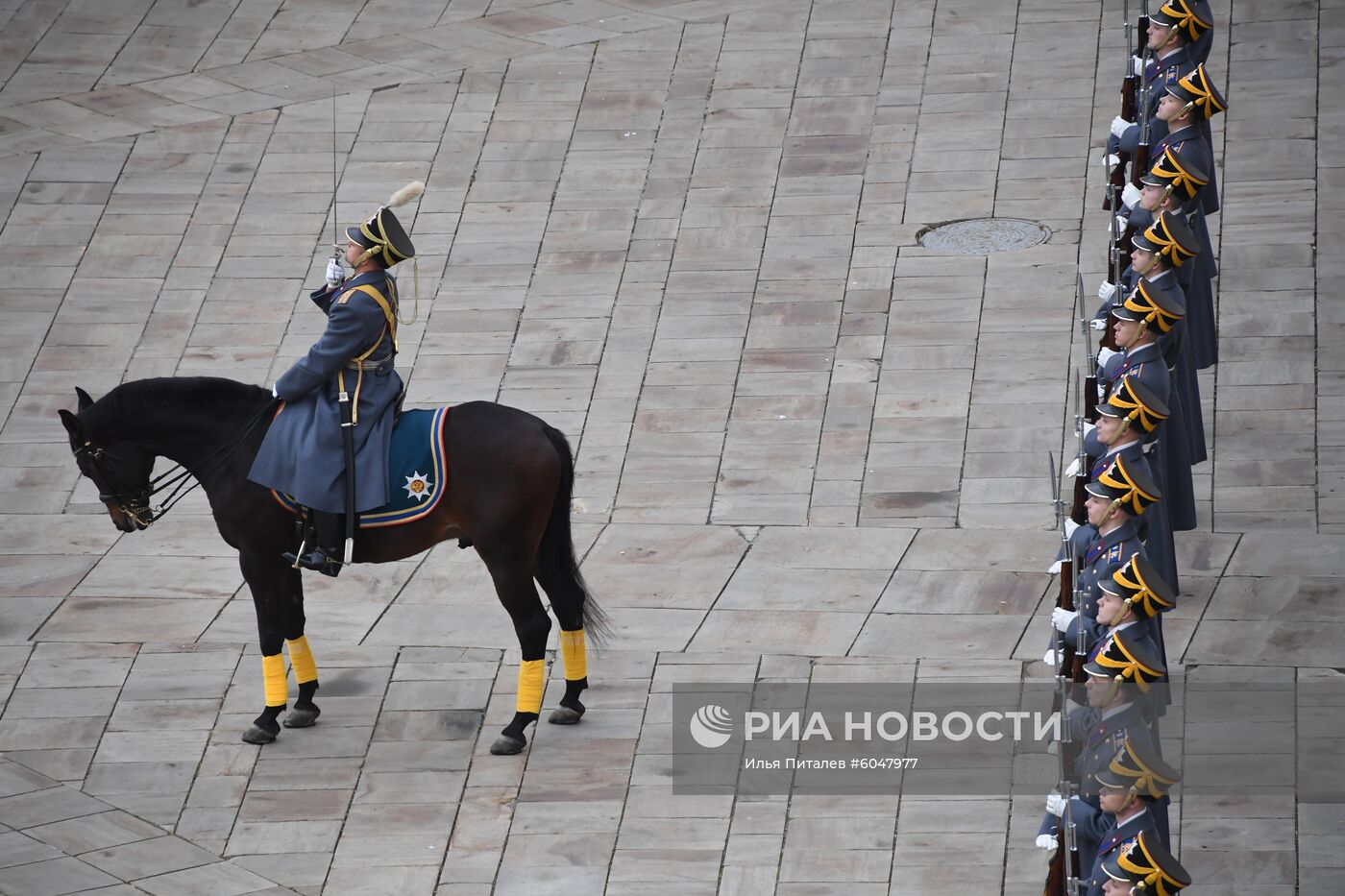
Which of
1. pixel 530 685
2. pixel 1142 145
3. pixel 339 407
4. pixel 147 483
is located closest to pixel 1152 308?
pixel 1142 145

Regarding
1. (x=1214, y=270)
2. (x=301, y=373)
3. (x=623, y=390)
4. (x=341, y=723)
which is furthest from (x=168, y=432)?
(x=1214, y=270)

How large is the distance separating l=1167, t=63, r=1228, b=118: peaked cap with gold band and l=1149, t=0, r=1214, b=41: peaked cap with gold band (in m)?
0.64

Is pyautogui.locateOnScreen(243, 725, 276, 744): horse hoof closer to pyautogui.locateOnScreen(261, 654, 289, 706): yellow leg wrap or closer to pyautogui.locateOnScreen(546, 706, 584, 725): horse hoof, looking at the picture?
pyautogui.locateOnScreen(261, 654, 289, 706): yellow leg wrap

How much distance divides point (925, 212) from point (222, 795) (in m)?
8.24

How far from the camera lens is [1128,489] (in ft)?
31.8

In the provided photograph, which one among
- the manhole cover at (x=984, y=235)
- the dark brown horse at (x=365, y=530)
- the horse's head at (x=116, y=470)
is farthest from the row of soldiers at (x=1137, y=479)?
the horse's head at (x=116, y=470)

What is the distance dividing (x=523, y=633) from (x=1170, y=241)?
4.37 meters

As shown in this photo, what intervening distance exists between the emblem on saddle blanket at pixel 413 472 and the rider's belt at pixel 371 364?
33 centimetres

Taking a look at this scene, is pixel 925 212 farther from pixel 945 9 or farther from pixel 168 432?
pixel 168 432

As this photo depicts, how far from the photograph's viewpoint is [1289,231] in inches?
636

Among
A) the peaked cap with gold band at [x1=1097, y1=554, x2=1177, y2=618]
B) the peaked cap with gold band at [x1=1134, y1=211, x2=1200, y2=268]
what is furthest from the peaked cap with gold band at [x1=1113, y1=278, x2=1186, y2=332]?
the peaked cap with gold band at [x1=1097, y1=554, x2=1177, y2=618]

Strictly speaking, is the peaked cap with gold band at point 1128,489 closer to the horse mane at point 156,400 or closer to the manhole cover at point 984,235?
the horse mane at point 156,400

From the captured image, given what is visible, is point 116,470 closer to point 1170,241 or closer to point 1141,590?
point 1141,590

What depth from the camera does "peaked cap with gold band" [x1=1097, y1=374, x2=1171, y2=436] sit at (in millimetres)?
10297
